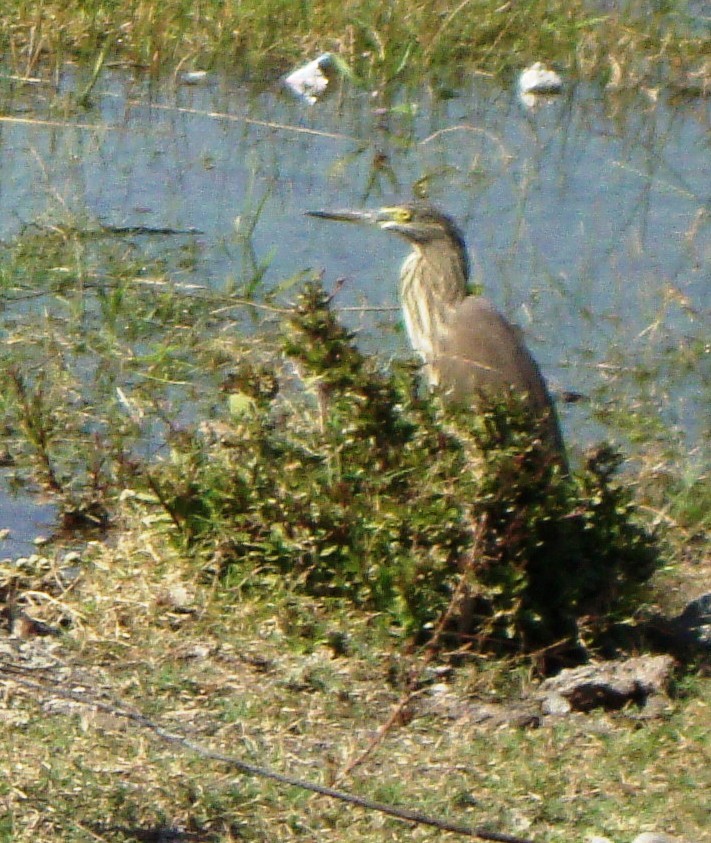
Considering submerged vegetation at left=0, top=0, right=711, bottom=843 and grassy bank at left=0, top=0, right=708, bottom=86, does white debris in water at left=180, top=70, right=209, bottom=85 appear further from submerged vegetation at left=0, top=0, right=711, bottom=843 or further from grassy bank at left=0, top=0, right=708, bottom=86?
submerged vegetation at left=0, top=0, right=711, bottom=843

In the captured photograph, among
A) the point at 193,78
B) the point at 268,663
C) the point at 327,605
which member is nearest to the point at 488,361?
the point at 327,605

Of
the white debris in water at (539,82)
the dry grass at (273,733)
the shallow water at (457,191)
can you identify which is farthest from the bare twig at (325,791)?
the white debris in water at (539,82)

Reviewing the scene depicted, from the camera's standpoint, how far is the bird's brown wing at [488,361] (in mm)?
5219

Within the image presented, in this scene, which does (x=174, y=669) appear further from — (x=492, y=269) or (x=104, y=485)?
(x=492, y=269)

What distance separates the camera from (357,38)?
28.3 feet

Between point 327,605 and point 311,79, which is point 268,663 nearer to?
point 327,605

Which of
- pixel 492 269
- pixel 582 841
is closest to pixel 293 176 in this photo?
pixel 492 269

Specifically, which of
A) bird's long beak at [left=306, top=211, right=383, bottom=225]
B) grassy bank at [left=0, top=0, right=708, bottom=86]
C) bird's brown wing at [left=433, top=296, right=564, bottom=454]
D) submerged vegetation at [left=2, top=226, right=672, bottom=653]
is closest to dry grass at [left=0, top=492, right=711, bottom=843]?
submerged vegetation at [left=2, top=226, right=672, bottom=653]

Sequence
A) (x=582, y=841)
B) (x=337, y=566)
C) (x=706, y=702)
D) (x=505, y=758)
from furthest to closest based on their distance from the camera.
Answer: (x=337, y=566), (x=706, y=702), (x=505, y=758), (x=582, y=841)

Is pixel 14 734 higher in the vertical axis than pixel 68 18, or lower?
lower

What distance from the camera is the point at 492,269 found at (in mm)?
6891

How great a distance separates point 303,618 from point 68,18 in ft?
16.3

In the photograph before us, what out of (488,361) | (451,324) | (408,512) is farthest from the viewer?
(451,324)

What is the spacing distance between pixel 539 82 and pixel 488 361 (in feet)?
11.7
